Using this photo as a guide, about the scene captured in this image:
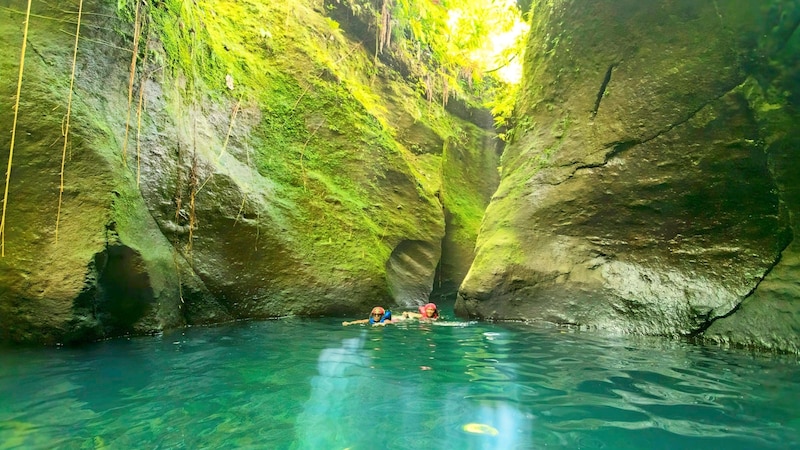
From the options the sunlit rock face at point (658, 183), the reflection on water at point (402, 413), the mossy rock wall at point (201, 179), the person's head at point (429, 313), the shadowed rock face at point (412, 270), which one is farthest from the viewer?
the shadowed rock face at point (412, 270)

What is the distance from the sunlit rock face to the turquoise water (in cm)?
97

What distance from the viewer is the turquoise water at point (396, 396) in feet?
6.66

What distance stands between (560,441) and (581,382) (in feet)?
3.65

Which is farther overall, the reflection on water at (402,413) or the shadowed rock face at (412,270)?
the shadowed rock face at (412,270)

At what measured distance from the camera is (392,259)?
934 cm

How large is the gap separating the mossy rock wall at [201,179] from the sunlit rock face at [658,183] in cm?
283

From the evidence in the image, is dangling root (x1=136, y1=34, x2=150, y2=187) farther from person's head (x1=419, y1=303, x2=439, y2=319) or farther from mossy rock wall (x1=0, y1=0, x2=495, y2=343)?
person's head (x1=419, y1=303, x2=439, y2=319)

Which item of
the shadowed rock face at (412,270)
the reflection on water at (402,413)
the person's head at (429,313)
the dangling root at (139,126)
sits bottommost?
the reflection on water at (402,413)

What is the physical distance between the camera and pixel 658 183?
5.46m

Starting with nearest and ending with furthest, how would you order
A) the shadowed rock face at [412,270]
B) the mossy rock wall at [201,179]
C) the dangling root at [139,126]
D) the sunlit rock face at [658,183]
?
the mossy rock wall at [201,179] → the sunlit rock face at [658,183] → the dangling root at [139,126] → the shadowed rock face at [412,270]

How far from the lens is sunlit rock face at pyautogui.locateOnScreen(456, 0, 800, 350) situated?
4.58m

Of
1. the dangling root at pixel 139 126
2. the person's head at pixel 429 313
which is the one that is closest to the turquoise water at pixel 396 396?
the dangling root at pixel 139 126

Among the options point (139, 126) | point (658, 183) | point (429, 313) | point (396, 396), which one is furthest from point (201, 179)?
point (658, 183)

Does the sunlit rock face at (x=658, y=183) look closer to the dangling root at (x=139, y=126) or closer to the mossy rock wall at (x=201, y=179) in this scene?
the mossy rock wall at (x=201, y=179)
